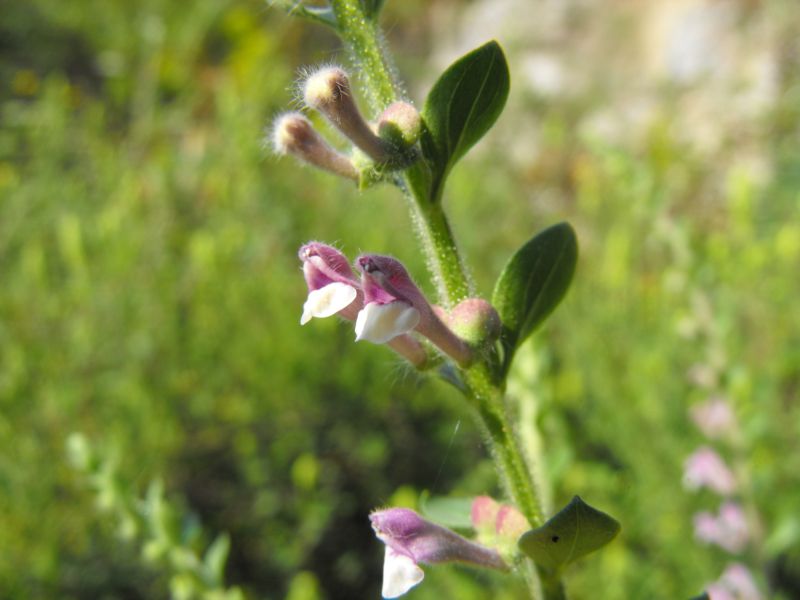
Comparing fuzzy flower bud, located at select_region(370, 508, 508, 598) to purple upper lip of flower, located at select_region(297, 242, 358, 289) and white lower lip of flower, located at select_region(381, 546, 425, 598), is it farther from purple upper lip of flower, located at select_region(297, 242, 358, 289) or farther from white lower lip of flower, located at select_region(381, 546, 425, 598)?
purple upper lip of flower, located at select_region(297, 242, 358, 289)

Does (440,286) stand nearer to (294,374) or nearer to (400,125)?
(400,125)

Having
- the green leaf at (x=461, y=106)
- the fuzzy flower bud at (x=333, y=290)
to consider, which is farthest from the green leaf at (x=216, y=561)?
the green leaf at (x=461, y=106)

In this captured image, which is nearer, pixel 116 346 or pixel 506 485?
pixel 506 485

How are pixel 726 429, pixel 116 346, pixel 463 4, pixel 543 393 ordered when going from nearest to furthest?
pixel 543 393 < pixel 726 429 < pixel 116 346 < pixel 463 4

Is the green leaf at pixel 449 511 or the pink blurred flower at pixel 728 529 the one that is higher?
the green leaf at pixel 449 511

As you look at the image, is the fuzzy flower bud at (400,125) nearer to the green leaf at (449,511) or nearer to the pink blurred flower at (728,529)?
the green leaf at (449,511)

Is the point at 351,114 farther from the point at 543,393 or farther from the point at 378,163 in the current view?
the point at 543,393

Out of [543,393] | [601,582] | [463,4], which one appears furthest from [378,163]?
[463,4]
